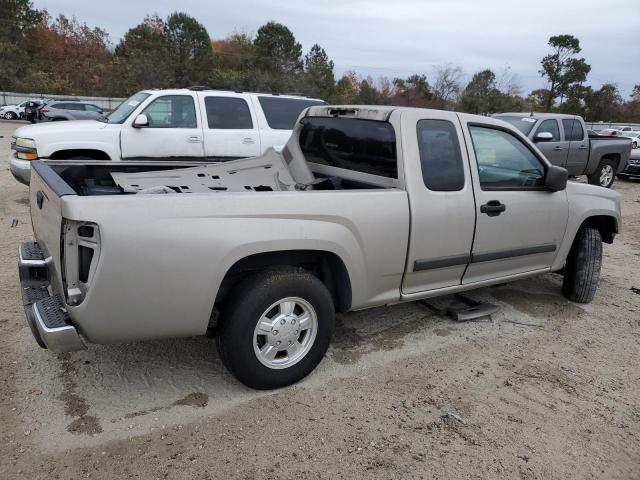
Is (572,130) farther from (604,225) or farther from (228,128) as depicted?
(228,128)

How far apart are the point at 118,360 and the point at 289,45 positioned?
5258 centimetres

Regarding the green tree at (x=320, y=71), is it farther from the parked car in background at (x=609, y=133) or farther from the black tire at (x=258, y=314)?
the black tire at (x=258, y=314)

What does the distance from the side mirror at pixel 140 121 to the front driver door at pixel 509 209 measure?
200 inches

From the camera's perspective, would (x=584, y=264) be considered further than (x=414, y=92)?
No

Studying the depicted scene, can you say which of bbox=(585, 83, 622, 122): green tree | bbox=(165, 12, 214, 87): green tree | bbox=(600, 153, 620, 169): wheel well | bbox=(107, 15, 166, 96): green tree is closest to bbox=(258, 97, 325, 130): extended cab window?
bbox=(600, 153, 620, 169): wheel well

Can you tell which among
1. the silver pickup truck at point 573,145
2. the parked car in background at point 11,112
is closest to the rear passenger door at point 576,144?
the silver pickup truck at point 573,145

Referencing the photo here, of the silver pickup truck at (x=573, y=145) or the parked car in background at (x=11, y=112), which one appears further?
the parked car in background at (x=11, y=112)

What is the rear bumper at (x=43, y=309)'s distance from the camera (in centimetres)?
253

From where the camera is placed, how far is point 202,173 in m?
4.38

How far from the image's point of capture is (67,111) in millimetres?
24188

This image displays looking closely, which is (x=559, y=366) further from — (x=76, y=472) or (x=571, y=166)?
(x=571, y=166)

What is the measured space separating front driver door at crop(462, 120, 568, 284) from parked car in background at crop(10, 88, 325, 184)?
4140 millimetres

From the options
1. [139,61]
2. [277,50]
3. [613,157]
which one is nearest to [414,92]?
[277,50]

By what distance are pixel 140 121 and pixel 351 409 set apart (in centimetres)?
576
